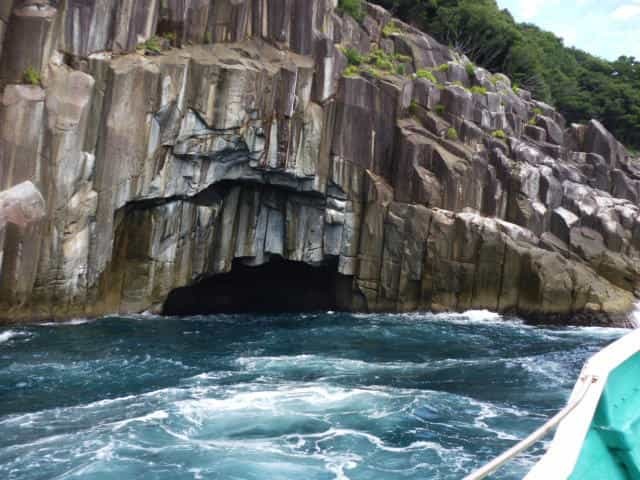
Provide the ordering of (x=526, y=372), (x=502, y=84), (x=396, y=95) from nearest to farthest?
(x=526, y=372) → (x=396, y=95) → (x=502, y=84)

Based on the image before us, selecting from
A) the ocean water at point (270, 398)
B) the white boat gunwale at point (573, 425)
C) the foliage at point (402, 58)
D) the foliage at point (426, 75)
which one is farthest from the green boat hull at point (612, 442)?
the foliage at point (402, 58)

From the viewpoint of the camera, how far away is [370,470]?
1272 centimetres

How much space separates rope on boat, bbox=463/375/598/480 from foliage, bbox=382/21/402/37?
137 feet

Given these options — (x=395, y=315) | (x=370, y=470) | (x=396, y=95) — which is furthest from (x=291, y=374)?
(x=396, y=95)

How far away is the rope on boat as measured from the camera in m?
2.81

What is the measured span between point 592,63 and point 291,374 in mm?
74221

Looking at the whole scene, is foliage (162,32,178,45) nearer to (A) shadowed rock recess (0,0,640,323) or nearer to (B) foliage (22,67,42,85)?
(A) shadowed rock recess (0,0,640,323)

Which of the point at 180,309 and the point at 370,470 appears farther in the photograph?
the point at 180,309

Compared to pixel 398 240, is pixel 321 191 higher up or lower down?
higher up

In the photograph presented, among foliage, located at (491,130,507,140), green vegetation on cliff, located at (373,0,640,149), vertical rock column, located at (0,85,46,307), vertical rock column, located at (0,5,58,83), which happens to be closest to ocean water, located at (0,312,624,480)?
vertical rock column, located at (0,85,46,307)

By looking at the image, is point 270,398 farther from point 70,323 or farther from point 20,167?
point 20,167

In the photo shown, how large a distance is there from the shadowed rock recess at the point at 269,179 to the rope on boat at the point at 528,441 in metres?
22.2

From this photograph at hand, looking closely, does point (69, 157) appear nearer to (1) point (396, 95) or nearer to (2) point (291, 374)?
(2) point (291, 374)

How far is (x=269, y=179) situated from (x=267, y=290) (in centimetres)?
791
